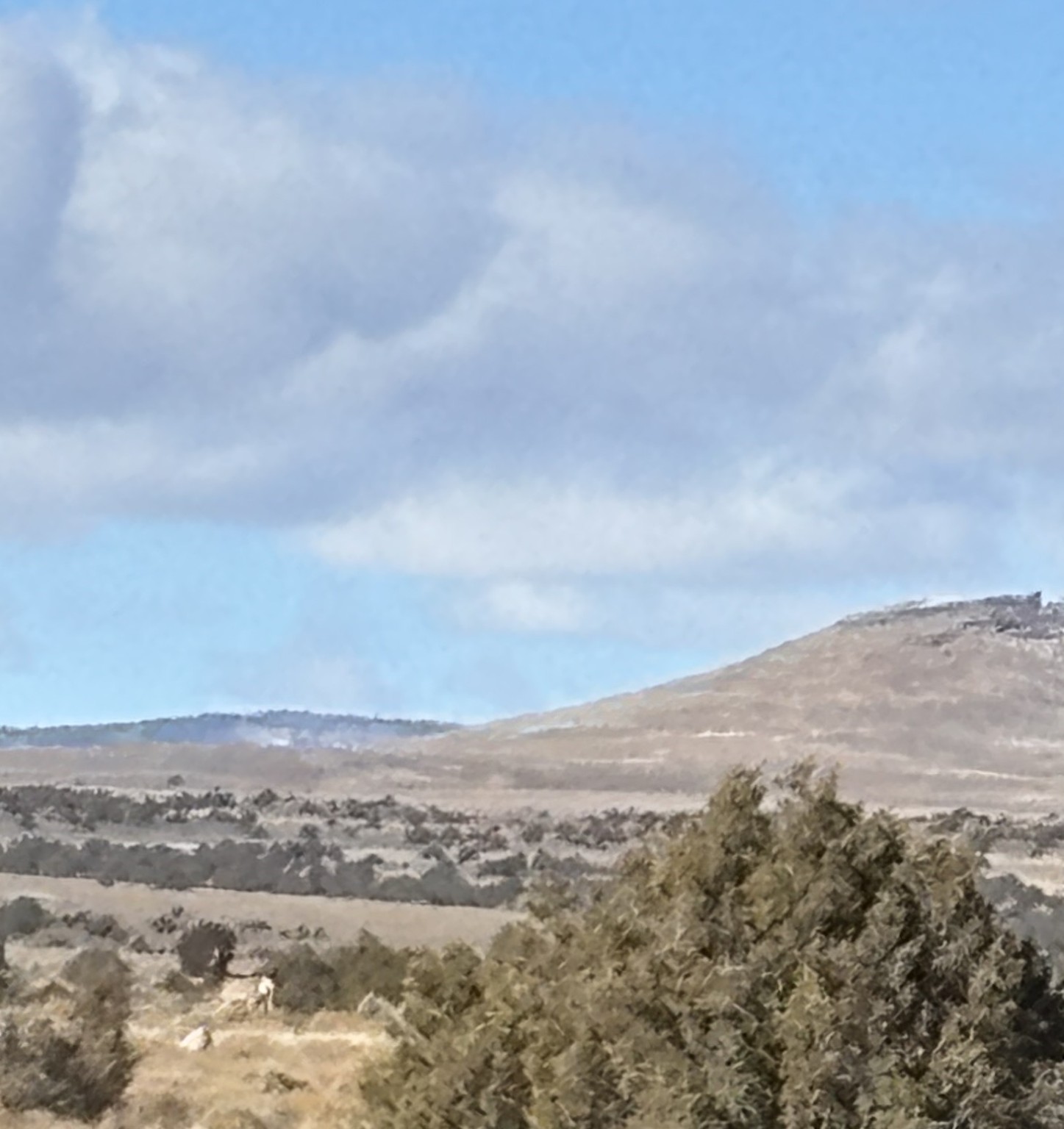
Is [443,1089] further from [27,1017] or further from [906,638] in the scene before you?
[906,638]

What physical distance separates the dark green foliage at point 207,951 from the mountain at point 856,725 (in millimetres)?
43279

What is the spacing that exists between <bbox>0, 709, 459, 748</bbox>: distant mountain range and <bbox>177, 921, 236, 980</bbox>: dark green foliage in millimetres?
92627

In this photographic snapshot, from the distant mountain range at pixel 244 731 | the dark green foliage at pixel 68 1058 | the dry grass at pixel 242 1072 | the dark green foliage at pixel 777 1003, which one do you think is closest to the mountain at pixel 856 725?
the distant mountain range at pixel 244 731

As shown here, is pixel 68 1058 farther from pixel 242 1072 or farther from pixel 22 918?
pixel 22 918

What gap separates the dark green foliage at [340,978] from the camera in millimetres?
22719

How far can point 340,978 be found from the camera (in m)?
23.6

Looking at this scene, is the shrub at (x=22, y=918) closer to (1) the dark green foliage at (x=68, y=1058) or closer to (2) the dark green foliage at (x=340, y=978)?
(2) the dark green foliage at (x=340, y=978)

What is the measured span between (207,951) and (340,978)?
498 centimetres

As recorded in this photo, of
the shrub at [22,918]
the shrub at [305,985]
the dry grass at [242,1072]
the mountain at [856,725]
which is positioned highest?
the mountain at [856,725]

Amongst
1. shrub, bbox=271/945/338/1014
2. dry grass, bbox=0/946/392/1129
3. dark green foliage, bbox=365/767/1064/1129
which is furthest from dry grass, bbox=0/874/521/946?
dark green foliage, bbox=365/767/1064/1129

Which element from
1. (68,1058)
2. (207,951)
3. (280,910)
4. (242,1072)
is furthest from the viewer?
(280,910)

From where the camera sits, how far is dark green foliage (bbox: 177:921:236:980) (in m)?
27.0

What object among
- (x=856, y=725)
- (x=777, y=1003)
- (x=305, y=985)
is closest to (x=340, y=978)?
(x=305, y=985)

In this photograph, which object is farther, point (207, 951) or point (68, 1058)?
point (207, 951)
